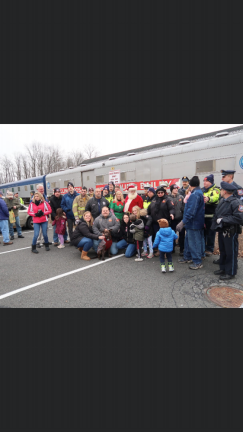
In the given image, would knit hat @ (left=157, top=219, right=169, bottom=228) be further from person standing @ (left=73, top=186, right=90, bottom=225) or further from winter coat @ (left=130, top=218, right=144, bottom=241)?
person standing @ (left=73, top=186, right=90, bottom=225)

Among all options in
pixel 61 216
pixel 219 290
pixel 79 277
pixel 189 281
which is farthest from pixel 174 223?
pixel 61 216

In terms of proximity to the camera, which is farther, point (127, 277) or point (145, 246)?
point (145, 246)

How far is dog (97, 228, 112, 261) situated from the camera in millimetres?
5596

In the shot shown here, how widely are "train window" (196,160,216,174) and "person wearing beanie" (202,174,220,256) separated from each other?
3.12 metres

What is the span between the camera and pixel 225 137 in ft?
25.8

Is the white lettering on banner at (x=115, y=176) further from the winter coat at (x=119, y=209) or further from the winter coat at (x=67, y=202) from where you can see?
the winter coat at (x=119, y=209)

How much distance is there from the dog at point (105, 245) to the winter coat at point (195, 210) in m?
2.13

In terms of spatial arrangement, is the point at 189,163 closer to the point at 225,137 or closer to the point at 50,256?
the point at 225,137

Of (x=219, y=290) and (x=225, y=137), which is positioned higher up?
(x=225, y=137)

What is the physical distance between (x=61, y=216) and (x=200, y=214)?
4446mm

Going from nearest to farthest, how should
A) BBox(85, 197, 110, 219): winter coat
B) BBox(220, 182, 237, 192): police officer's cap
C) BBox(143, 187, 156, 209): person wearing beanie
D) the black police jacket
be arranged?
the black police jacket, BBox(220, 182, 237, 192): police officer's cap, BBox(143, 187, 156, 209): person wearing beanie, BBox(85, 197, 110, 219): winter coat

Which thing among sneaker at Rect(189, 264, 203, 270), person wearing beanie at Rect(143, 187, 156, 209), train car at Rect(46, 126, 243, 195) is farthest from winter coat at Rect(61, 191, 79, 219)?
sneaker at Rect(189, 264, 203, 270)

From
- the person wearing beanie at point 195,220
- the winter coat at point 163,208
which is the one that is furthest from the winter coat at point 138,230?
the person wearing beanie at point 195,220

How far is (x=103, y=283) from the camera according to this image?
4.11 meters
